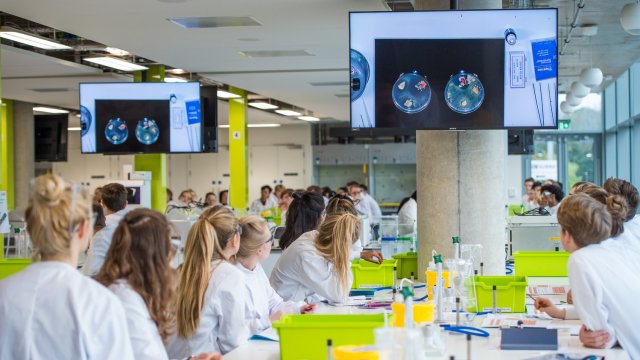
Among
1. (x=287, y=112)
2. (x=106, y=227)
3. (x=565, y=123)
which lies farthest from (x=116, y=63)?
(x=565, y=123)

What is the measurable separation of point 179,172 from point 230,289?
777 inches

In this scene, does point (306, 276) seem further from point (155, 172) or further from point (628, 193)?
point (155, 172)

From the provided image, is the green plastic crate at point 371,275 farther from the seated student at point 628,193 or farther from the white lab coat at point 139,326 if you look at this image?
the white lab coat at point 139,326

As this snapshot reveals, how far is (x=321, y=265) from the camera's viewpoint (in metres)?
5.47

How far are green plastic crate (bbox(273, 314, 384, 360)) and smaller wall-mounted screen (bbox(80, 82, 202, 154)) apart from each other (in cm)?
676

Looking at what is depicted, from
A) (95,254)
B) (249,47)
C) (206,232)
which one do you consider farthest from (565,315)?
(249,47)

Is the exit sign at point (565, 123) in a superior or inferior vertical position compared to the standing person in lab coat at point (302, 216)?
superior

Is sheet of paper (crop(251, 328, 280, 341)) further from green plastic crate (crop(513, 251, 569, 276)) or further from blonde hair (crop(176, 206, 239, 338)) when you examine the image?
green plastic crate (crop(513, 251, 569, 276))

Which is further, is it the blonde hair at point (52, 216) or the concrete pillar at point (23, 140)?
the concrete pillar at point (23, 140)

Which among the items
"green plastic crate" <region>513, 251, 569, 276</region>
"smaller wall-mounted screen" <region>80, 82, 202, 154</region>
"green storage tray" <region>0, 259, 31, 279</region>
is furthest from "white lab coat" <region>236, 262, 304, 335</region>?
"smaller wall-mounted screen" <region>80, 82, 202, 154</region>

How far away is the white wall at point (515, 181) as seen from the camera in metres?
21.2

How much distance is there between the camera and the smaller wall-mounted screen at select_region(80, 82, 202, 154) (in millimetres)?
9844

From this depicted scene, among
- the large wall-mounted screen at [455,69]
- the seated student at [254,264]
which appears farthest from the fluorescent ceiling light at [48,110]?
the seated student at [254,264]

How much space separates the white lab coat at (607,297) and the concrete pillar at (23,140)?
14.7m
